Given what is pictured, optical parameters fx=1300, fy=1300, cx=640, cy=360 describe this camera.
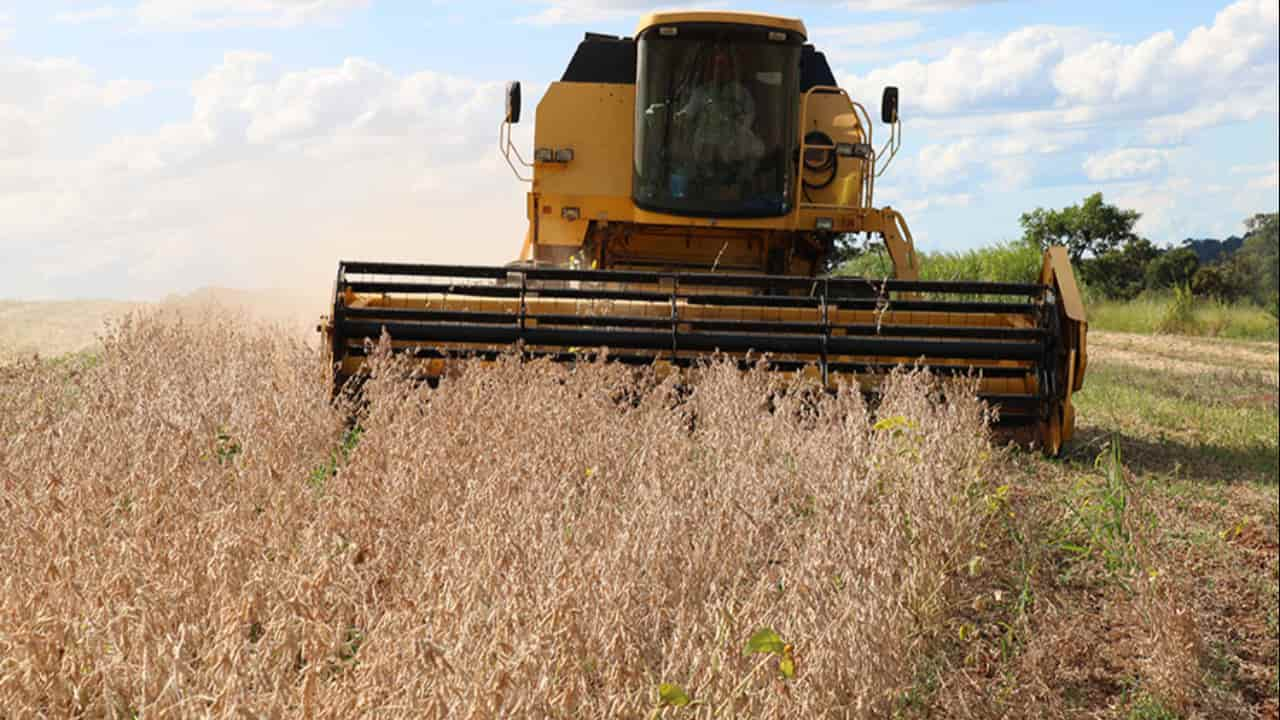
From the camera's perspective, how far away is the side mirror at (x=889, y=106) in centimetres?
905

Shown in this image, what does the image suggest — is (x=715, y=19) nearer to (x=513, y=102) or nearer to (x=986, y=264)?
(x=513, y=102)

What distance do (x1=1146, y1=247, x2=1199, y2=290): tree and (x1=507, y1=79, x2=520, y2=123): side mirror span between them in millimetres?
25921

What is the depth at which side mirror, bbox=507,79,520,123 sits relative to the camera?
29.0 ft

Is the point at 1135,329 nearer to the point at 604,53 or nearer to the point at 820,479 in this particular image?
the point at 604,53

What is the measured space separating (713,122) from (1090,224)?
2698 centimetres

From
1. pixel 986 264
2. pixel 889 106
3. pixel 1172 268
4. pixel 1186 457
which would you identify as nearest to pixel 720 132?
pixel 889 106

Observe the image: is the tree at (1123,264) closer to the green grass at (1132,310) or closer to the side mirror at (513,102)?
the green grass at (1132,310)

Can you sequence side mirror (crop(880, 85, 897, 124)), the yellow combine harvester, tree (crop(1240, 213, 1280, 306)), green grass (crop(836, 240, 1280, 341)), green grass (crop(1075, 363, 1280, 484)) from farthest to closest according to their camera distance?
tree (crop(1240, 213, 1280, 306)) → green grass (crop(836, 240, 1280, 341)) → side mirror (crop(880, 85, 897, 124)) → green grass (crop(1075, 363, 1280, 484)) → the yellow combine harvester

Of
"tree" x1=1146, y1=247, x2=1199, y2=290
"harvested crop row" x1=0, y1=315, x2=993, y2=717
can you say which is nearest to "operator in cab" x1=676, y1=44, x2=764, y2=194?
"harvested crop row" x1=0, y1=315, x2=993, y2=717

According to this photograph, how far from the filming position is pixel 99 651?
260 centimetres

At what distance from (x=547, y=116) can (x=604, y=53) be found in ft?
2.66

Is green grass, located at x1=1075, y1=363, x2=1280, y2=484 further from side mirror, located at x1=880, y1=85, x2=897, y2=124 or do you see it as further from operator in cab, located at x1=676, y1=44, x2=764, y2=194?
operator in cab, located at x1=676, y1=44, x2=764, y2=194

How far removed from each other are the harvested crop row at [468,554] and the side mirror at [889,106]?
373cm

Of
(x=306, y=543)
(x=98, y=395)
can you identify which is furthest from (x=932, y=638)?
(x=98, y=395)
